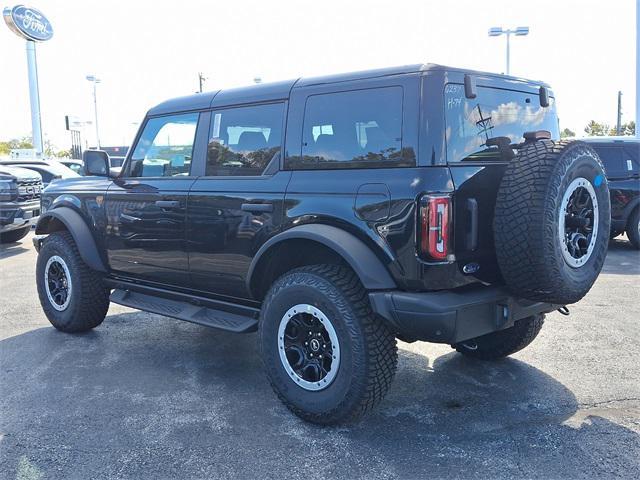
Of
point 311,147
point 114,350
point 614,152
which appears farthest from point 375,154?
point 614,152

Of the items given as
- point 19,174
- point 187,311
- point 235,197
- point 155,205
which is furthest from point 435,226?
point 19,174

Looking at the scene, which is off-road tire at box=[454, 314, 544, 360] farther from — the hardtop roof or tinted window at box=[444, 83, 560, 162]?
the hardtop roof

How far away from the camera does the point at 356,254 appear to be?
3.21 meters

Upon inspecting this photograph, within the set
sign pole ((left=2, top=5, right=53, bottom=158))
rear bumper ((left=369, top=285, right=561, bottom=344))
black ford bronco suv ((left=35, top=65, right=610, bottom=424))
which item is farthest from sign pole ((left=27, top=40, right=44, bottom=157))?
rear bumper ((left=369, top=285, right=561, bottom=344))

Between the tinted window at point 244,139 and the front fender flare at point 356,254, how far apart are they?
760 mm

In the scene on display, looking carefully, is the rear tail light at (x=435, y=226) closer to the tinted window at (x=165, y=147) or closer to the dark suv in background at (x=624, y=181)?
the tinted window at (x=165, y=147)

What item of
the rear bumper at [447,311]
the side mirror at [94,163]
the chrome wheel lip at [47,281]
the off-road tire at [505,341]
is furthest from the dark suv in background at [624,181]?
the chrome wheel lip at [47,281]

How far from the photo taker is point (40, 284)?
18.0 feet

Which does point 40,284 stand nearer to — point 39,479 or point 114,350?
point 114,350

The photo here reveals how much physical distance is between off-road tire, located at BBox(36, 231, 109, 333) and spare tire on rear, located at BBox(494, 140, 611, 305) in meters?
3.58

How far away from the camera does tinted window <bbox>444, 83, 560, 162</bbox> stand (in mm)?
3268

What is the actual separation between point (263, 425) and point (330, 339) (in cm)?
66

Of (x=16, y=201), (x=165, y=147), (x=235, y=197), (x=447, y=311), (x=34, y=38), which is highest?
(x=34, y=38)

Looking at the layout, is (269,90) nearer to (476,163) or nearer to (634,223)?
(476,163)
